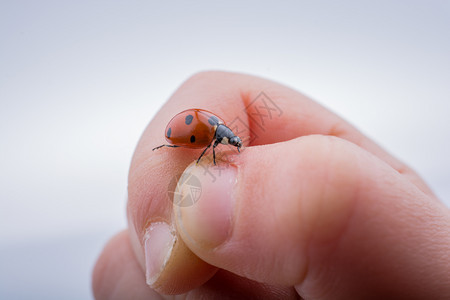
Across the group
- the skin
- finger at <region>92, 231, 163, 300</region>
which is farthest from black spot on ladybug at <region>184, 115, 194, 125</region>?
finger at <region>92, 231, 163, 300</region>

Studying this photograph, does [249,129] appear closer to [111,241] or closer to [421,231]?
[421,231]

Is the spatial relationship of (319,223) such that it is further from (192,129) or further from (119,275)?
(119,275)

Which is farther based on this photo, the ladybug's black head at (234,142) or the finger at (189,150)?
the ladybug's black head at (234,142)

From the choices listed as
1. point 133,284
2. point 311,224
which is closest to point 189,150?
point 311,224

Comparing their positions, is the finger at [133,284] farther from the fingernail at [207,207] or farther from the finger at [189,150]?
the fingernail at [207,207]

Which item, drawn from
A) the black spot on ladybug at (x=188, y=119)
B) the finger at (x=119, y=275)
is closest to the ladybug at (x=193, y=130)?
the black spot on ladybug at (x=188, y=119)

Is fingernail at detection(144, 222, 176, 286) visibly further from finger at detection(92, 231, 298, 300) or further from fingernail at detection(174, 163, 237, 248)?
finger at detection(92, 231, 298, 300)
